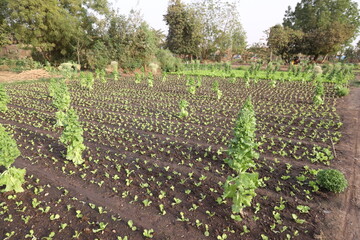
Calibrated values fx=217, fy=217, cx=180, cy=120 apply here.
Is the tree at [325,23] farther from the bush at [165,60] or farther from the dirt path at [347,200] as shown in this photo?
the dirt path at [347,200]

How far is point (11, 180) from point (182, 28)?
1487 inches

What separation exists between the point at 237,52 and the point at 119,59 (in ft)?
94.9

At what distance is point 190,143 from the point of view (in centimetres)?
752

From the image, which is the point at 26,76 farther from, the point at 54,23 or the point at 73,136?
the point at 73,136

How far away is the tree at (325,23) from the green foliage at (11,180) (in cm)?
3842

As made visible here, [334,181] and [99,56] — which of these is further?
[99,56]

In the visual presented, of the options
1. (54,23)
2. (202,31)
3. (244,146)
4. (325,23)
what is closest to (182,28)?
(202,31)

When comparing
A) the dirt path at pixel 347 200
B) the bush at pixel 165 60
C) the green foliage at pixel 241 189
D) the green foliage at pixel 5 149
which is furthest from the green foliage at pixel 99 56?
the green foliage at pixel 241 189

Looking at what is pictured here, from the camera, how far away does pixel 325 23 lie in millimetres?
38531

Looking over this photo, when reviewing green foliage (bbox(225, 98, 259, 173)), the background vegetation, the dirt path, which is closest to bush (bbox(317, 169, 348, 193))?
the dirt path

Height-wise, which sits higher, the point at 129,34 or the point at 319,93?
the point at 129,34

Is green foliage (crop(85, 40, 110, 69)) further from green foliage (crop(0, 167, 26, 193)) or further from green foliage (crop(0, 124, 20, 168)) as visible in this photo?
green foliage (crop(0, 167, 26, 193))

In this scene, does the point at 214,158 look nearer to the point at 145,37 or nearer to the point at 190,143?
the point at 190,143

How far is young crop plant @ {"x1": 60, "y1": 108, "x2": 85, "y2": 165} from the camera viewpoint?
5902mm
